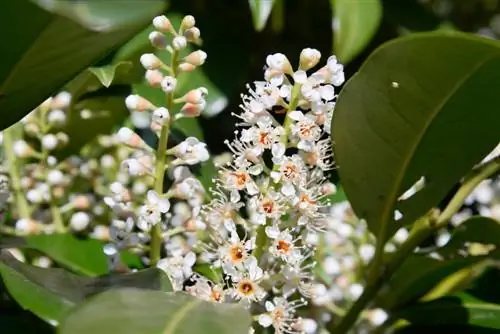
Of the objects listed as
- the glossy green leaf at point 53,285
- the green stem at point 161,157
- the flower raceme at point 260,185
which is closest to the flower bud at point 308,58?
the flower raceme at point 260,185

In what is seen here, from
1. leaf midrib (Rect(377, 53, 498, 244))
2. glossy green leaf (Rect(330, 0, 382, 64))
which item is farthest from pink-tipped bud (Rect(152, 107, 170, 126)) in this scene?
glossy green leaf (Rect(330, 0, 382, 64))

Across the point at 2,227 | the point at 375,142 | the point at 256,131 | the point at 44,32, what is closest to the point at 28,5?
the point at 44,32

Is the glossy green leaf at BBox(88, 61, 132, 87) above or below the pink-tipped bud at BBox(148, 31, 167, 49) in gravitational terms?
below

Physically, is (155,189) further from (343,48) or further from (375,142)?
(343,48)

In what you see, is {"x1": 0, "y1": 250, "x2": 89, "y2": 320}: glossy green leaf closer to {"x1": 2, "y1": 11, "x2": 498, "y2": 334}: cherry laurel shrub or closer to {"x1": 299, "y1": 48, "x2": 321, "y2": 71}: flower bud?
{"x1": 2, "y1": 11, "x2": 498, "y2": 334}: cherry laurel shrub

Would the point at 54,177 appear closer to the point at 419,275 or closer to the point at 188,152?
the point at 188,152

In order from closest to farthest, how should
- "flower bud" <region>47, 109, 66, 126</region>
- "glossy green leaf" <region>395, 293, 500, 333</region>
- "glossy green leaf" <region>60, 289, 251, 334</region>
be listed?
"glossy green leaf" <region>60, 289, 251, 334</region> → "glossy green leaf" <region>395, 293, 500, 333</region> → "flower bud" <region>47, 109, 66, 126</region>
